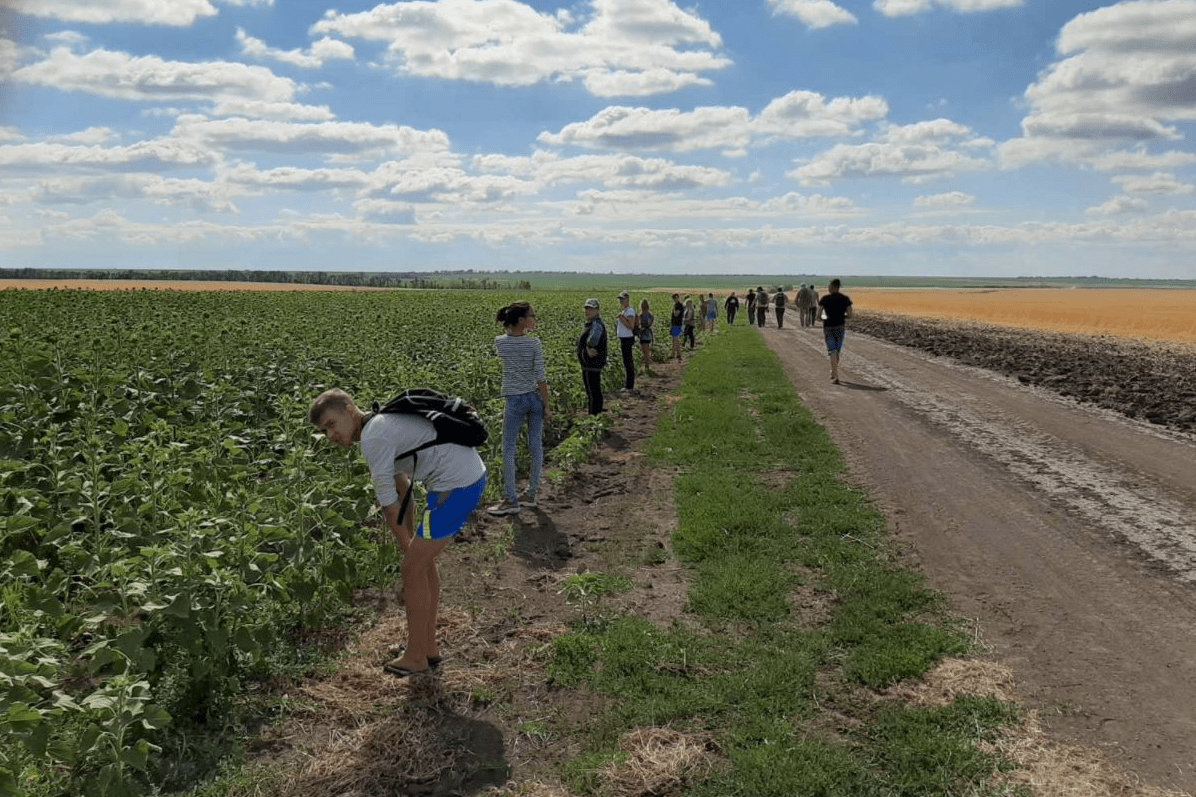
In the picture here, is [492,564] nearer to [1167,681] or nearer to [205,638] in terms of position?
[205,638]

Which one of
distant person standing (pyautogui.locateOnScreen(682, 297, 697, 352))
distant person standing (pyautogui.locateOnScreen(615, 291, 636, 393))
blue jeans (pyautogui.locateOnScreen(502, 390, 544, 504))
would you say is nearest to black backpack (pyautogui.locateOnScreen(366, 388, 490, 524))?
blue jeans (pyautogui.locateOnScreen(502, 390, 544, 504))

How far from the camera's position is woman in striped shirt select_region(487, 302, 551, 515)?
360 inches

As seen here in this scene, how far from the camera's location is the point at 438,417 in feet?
17.3

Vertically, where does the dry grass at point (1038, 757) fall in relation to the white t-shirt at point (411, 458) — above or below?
below

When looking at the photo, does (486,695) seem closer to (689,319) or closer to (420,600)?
(420,600)

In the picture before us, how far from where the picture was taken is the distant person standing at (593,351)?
13680 mm

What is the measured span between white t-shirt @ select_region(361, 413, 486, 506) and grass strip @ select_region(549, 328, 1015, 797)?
5.33 feet

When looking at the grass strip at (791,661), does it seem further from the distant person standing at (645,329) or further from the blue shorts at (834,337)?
the distant person standing at (645,329)

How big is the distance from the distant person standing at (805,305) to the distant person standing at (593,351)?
2899 centimetres

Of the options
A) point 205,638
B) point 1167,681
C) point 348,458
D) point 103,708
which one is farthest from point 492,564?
point 1167,681

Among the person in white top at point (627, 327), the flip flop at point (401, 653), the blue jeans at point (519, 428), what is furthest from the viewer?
the person in white top at point (627, 327)

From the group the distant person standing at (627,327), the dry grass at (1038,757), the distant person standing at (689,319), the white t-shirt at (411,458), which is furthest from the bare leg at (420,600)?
the distant person standing at (689,319)

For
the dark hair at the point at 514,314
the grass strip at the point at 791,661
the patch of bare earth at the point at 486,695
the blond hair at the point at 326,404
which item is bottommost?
the patch of bare earth at the point at 486,695

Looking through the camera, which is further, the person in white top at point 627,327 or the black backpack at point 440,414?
the person in white top at point 627,327
